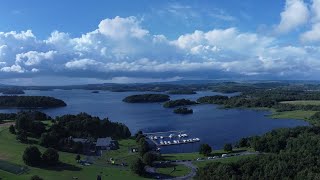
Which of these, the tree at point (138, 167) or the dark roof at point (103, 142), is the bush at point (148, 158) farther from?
the dark roof at point (103, 142)

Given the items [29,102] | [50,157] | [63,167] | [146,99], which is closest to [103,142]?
[50,157]

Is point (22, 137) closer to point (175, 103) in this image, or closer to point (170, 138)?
point (170, 138)

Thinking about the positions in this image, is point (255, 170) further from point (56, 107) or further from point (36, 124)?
point (56, 107)

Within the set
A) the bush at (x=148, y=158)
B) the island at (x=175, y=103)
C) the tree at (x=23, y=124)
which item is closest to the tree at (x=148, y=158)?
the bush at (x=148, y=158)

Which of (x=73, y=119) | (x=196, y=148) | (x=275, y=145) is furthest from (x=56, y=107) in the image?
(x=275, y=145)

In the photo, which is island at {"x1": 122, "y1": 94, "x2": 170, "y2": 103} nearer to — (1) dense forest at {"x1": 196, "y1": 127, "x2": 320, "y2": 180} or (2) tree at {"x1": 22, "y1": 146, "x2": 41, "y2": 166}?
(2) tree at {"x1": 22, "y1": 146, "x2": 41, "y2": 166}
